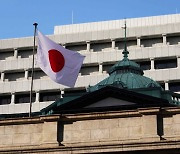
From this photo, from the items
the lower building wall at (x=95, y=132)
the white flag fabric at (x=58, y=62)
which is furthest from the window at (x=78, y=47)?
the lower building wall at (x=95, y=132)

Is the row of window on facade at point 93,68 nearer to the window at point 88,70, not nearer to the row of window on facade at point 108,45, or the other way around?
the window at point 88,70

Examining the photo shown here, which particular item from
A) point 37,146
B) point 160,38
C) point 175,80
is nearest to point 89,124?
point 37,146

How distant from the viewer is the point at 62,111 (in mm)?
35656

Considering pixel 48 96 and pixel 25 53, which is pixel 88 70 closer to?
pixel 48 96

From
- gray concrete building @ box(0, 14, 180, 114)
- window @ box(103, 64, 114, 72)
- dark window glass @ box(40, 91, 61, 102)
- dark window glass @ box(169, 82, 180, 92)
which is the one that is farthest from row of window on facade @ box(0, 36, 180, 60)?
dark window glass @ box(40, 91, 61, 102)

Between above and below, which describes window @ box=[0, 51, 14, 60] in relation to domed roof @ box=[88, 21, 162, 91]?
above

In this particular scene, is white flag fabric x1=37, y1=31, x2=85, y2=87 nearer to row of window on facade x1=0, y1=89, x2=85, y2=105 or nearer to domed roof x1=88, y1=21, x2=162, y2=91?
domed roof x1=88, y1=21, x2=162, y2=91

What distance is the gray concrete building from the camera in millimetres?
76000

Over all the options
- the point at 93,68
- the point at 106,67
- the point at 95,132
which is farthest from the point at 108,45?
the point at 95,132

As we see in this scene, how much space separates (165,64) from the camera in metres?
76.6

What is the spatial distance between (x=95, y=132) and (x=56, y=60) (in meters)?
5.77

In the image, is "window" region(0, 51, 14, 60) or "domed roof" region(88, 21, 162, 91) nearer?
"domed roof" region(88, 21, 162, 91)

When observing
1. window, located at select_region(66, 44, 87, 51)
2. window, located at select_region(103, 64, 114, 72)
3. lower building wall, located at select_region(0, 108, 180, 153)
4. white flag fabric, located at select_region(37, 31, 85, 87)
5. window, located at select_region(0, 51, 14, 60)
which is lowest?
lower building wall, located at select_region(0, 108, 180, 153)

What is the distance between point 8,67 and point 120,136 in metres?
52.4
